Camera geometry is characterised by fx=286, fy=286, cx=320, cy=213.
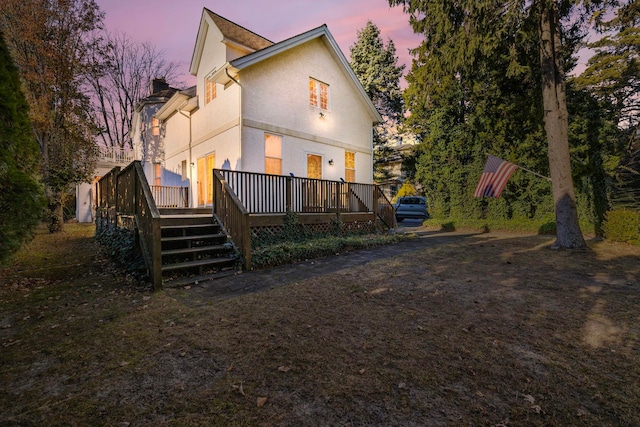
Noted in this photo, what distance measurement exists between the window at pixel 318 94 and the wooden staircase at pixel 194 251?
786 cm

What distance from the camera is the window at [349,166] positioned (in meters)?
13.9

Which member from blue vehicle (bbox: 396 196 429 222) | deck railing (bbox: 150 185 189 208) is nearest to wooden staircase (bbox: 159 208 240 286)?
deck railing (bbox: 150 185 189 208)

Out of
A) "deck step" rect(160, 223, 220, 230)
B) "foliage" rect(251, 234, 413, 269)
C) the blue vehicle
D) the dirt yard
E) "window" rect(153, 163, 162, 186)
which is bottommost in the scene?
the dirt yard

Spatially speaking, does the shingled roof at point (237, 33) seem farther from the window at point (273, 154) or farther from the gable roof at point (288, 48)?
the window at point (273, 154)

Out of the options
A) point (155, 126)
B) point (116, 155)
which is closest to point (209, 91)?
point (155, 126)

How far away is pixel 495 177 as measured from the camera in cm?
912

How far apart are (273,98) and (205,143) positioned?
357cm

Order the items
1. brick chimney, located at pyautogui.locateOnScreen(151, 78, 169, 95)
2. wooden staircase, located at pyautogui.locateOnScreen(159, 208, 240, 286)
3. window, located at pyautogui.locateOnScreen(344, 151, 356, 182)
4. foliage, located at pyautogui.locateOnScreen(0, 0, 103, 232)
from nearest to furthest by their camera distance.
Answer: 1. wooden staircase, located at pyautogui.locateOnScreen(159, 208, 240, 286)
2. foliage, located at pyautogui.locateOnScreen(0, 0, 103, 232)
3. window, located at pyautogui.locateOnScreen(344, 151, 356, 182)
4. brick chimney, located at pyautogui.locateOnScreen(151, 78, 169, 95)

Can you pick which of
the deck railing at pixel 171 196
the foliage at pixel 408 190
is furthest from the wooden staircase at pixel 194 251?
the foliage at pixel 408 190

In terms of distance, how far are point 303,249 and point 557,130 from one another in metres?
8.51

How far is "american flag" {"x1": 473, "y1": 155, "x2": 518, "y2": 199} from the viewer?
891cm

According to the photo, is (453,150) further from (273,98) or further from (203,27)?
(203,27)

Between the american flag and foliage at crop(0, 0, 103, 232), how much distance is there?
16476mm

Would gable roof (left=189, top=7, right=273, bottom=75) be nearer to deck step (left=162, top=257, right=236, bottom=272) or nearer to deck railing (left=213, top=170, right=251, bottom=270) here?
deck railing (left=213, top=170, right=251, bottom=270)
